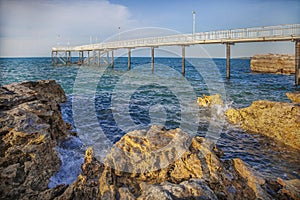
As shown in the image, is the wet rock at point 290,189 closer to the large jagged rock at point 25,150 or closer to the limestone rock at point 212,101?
the large jagged rock at point 25,150

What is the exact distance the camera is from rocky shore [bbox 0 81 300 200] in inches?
115

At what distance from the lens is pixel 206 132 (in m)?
8.50

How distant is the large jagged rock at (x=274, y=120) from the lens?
7000 millimetres

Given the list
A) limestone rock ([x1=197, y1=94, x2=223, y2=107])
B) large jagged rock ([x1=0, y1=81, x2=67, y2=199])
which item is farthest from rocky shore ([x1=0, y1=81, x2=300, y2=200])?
limestone rock ([x1=197, y1=94, x2=223, y2=107])

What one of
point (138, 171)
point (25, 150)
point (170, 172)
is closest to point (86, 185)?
point (138, 171)

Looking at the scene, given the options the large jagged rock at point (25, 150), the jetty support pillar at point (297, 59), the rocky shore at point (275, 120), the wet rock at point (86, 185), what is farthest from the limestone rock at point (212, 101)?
the jetty support pillar at point (297, 59)

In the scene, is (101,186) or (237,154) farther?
(237,154)

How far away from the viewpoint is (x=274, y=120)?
768cm

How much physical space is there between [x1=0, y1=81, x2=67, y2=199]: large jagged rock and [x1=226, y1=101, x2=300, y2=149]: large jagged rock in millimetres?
6816

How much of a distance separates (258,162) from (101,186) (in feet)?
15.3

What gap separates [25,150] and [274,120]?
24.8ft

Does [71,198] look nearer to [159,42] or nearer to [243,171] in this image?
[243,171]

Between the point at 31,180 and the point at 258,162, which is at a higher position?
the point at 31,180

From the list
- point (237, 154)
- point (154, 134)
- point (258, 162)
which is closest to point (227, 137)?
point (237, 154)
